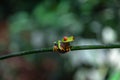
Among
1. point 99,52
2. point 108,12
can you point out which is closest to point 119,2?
point 108,12

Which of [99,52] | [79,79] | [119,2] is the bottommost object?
[79,79]

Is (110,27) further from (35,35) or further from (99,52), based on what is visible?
(35,35)

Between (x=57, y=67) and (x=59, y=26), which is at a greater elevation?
(x=59, y=26)

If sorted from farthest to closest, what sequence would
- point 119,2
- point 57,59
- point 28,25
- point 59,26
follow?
point 57,59 < point 28,25 < point 59,26 < point 119,2

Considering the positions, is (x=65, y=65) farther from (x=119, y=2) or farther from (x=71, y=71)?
(x=119, y=2)

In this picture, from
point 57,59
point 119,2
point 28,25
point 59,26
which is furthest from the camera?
point 57,59

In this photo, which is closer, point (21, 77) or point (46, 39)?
point (46, 39)
